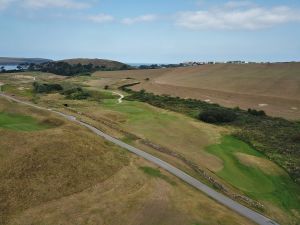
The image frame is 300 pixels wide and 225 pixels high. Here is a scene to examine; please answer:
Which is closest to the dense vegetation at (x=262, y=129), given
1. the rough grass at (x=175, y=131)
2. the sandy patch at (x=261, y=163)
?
the sandy patch at (x=261, y=163)

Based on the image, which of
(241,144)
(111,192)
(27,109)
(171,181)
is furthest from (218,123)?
(111,192)

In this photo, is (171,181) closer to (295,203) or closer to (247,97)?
(295,203)

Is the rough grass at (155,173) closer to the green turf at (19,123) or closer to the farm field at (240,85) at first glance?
the green turf at (19,123)

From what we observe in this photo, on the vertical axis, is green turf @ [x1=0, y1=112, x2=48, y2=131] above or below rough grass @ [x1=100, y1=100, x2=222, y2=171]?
above

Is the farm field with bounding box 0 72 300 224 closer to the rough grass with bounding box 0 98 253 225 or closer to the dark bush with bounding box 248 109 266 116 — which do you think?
the rough grass with bounding box 0 98 253 225

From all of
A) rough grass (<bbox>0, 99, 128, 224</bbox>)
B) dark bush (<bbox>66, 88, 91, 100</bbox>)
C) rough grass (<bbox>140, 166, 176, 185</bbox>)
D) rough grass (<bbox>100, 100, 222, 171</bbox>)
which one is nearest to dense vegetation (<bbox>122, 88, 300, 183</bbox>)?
rough grass (<bbox>100, 100, 222, 171</bbox>)

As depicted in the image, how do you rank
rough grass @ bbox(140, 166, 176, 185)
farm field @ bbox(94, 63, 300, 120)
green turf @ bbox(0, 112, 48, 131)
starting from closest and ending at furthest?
1. rough grass @ bbox(140, 166, 176, 185)
2. green turf @ bbox(0, 112, 48, 131)
3. farm field @ bbox(94, 63, 300, 120)

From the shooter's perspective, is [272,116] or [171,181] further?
[272,116]
